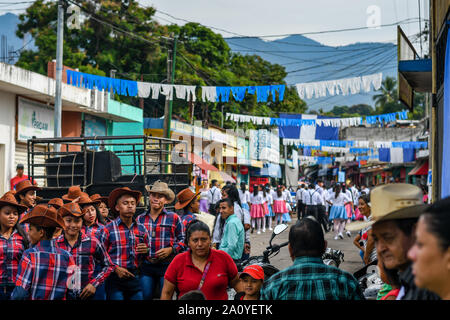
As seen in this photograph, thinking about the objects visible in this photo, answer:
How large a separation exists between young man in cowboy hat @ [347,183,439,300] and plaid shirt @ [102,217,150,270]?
3.58 metres

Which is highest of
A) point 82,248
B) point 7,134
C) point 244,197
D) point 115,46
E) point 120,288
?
point 115,46

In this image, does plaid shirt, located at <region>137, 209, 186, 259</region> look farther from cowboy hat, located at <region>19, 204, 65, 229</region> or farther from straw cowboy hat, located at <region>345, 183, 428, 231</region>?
straw cowboy hat, located at <region>345, 183, 428, 231</region>

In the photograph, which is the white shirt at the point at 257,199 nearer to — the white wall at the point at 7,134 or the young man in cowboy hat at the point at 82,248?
the white wall at the point at 7,134

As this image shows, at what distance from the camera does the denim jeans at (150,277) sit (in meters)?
6.45

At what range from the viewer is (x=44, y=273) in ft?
15.2

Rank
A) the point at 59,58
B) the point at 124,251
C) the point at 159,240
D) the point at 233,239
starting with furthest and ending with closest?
the point at 59,58 → the point at 233,239 → the point at 159,240 → the point at 124,251

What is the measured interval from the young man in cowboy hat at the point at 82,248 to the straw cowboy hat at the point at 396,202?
332 cm

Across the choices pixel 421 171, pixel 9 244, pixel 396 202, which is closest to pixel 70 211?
pixel 9 244

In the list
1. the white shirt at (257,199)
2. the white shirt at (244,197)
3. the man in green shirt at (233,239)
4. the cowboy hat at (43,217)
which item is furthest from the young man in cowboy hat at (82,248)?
the white shirt at (257,199)

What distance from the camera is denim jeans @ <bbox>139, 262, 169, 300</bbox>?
6.45 m

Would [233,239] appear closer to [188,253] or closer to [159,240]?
[159,240]

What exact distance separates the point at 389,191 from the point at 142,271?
4024 millimetres

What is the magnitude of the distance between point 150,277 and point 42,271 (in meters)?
2.08
